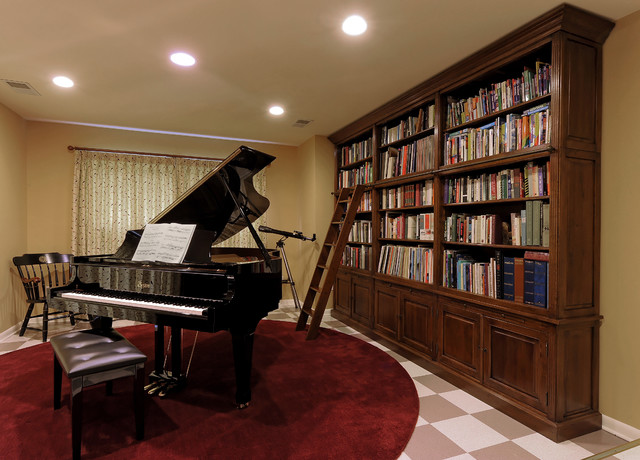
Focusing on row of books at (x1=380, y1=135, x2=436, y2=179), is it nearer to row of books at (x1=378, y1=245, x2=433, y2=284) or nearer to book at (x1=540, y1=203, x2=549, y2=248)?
row of books at (x1=378, y1=245, x2=433, y2=284)

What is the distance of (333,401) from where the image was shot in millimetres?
2480

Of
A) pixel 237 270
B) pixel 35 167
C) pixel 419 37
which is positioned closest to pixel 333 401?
pixel 237 270

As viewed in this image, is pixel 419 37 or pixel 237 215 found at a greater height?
pixel 419 37

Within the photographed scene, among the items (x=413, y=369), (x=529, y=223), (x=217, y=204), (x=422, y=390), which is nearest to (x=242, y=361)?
(x=217, y=204)

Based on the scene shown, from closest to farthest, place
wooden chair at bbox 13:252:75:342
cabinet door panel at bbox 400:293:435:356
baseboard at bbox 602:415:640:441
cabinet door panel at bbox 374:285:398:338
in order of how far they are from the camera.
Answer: baseboard at bbox 602:415:640:441
cabinet door panel at bbox 400:293:435:356
cabinet door panel at bbox 374:285:398:338
wooden chair at bbox 13:252:75:342

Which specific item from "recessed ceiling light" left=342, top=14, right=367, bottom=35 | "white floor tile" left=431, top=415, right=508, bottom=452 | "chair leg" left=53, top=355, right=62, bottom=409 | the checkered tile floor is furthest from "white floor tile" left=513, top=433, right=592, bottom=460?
"chair leg" left=53, top=355, right=62, bottom=409

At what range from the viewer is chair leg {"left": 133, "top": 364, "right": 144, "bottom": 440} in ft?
6.40

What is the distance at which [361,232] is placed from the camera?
4.30 meters

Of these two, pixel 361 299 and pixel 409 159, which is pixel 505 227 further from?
pixel 361 299

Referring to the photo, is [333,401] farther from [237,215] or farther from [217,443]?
[237,215]

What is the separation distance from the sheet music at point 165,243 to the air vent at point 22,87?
2.00 metres

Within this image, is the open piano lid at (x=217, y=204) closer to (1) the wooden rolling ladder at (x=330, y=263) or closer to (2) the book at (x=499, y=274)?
(1) the wooden rolling ladder at (x=330, y=263)

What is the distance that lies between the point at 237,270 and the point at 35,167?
12.6 feet

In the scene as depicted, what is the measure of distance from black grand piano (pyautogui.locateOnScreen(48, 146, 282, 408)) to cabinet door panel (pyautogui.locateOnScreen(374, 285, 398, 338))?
57.6 inches
